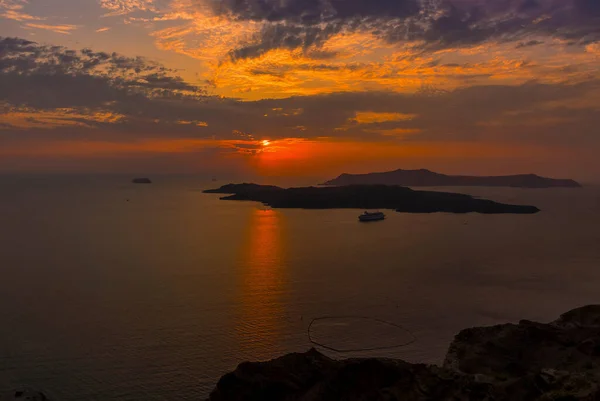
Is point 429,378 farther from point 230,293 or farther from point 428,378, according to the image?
point 230,293

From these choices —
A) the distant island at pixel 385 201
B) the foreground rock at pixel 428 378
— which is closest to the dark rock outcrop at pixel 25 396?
the foreground rock at pixel 428 378

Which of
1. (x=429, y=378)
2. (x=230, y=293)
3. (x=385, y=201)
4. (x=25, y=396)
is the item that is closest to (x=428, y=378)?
(x=429, y=378)

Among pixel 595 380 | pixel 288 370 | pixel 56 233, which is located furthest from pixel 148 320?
pixel 56 233

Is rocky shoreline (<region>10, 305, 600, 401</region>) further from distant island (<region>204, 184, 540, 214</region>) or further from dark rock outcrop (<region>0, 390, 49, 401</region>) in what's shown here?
distant island (<region>204, 184, 540, 214</region>)

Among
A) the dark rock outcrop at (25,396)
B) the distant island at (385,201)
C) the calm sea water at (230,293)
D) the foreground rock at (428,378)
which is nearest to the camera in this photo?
the foreground rock at (428,378)

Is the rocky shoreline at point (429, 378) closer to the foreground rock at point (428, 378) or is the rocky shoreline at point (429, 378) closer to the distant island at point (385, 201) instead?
the foreground rock at point (428, 378)

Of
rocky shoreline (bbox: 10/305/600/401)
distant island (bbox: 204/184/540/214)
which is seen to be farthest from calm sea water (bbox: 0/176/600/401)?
distant island (bbox: 204/184/540/214)

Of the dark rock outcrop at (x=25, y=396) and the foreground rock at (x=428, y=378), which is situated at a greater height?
the foreground rock at (x=428, y=378)
